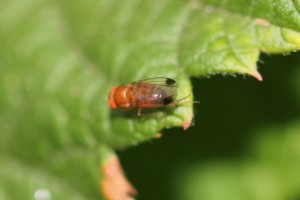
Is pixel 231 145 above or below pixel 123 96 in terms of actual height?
above

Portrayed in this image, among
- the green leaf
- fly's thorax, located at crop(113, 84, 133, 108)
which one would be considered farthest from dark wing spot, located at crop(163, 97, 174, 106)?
the green leaf

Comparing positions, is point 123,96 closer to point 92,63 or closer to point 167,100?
point 167,100

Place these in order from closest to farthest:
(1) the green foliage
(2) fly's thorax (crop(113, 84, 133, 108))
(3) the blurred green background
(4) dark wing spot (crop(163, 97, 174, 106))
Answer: (1) the green foliage → (4) dark wing spot (crop(163, 97, 174, 106)) → (2) fly's thorax (crop(113, 84, 133, 108)) → (3) the blurred green background

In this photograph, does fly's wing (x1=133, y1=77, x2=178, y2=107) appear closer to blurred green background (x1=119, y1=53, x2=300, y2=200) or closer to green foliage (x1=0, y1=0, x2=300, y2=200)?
green foliage (x1=0, y1=0, x2=300, y2=200)

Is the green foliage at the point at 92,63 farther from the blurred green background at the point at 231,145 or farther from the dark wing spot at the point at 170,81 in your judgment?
the blurred green background at the point at 231,145

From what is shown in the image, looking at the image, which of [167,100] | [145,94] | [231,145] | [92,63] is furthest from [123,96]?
[231,145]

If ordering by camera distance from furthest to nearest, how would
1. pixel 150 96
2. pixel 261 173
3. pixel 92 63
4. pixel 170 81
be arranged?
pixel 261 173
pixel 92 63
pixel 150 96
pixel 170 81

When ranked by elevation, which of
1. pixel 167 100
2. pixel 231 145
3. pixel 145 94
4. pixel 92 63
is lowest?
pixel 167 100
